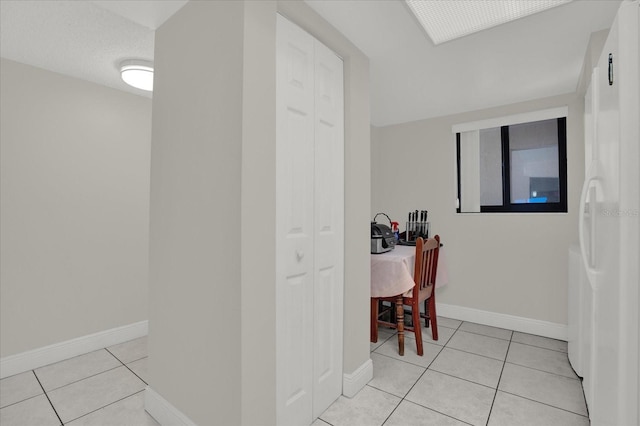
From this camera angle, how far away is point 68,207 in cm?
255

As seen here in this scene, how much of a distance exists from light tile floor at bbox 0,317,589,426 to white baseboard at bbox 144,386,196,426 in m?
0.05

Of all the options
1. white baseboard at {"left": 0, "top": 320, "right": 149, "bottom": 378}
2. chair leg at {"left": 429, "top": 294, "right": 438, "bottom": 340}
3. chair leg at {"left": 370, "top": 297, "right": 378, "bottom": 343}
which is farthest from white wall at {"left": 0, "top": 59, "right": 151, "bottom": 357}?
chair leg at {"left": 429, "top": 294, "right": 438, "bottom": 340}

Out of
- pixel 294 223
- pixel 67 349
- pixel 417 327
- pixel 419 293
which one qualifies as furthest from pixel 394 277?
pixel 67 349

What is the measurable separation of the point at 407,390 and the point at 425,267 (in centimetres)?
101

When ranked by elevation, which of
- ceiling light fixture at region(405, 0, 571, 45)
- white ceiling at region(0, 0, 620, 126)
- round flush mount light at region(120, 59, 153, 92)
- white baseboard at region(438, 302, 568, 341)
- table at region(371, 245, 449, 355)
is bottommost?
white baseboard at region(438, 302, 568, 341)

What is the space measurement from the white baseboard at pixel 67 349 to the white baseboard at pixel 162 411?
1.14m

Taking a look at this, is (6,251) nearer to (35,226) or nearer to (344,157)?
(35,226)

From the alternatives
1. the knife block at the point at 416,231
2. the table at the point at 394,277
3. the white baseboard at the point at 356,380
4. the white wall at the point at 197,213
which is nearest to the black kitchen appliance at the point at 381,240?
the table at the point at 394,277

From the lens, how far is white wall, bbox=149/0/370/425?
1.33 metres

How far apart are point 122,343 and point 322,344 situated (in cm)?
208

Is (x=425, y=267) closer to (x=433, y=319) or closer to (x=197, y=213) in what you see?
(x=433, y=319)

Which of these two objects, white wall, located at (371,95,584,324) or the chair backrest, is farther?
white wall, located at (371,95,584,324)

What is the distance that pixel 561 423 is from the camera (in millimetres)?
1774

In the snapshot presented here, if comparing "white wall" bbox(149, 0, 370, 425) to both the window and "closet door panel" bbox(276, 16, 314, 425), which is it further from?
the window
